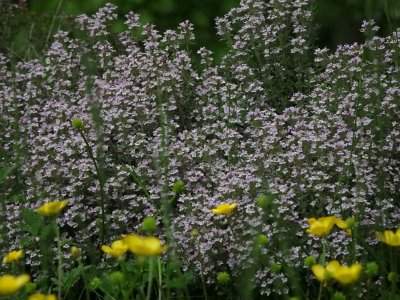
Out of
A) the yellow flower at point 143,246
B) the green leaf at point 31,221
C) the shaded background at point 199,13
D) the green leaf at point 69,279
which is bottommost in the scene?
the green leaf at point 69,279

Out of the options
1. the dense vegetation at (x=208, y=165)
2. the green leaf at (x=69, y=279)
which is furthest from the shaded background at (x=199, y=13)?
the green leaf at (x=69, y=279)

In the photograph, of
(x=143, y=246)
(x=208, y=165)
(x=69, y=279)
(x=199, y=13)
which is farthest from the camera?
(x=199, y=13)

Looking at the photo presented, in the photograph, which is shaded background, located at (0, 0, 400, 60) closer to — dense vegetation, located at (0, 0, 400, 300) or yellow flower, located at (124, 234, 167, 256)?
dense vegetation, located at (0, 0, 400, 300)

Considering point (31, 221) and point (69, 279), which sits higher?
point (31, 221)

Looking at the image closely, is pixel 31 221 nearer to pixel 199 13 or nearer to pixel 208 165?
pixel 208 165

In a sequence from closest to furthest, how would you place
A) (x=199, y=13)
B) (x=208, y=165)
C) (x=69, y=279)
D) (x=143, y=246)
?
(x=143, y=246), (x=69, y=279), (x=208, y=165), (x=199, y=13)

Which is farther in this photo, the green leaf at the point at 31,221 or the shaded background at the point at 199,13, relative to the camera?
the shaded background at the point at 199,13

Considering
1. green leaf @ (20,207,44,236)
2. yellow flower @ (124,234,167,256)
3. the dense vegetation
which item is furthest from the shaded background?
yellow flower @ (124,234,167,256)

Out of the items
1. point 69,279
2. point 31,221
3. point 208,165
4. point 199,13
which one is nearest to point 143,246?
point 69,279

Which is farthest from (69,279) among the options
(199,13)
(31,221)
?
(199,13)

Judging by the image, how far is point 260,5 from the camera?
334cm

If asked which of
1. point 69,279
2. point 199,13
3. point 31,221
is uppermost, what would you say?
point 199,13

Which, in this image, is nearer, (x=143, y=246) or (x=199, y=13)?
(x=143, y=246)

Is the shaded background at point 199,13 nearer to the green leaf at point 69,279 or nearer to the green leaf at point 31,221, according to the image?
the green leaf at point 31,221
